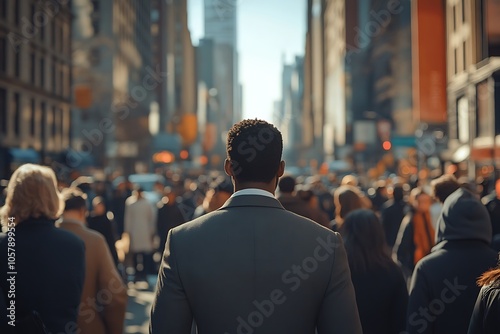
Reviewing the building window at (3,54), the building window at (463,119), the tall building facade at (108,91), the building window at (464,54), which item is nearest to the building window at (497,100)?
the building window at (463,119)

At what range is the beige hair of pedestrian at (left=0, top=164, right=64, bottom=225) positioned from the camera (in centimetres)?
445

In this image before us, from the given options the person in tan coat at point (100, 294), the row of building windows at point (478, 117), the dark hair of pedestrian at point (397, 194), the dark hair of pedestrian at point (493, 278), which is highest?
the row of building windows at point (478, 117)

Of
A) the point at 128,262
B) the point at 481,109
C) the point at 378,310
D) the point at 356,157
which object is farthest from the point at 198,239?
the point at 356,157

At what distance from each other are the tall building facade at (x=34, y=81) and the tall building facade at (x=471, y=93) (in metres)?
22.7

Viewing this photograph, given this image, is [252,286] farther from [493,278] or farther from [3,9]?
[3,9]

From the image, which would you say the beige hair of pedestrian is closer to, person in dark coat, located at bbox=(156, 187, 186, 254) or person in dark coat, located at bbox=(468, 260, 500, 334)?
person in dark coat, located at bbox=(468, 260, 500, 334)

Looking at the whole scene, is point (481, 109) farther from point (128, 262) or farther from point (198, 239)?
point (198, 239)

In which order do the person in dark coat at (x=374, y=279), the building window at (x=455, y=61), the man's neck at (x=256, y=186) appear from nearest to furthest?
the man's neck at (x=256, y=186), the person in dark coat at (x=374, y=279), the building window at (x=455, y=61)

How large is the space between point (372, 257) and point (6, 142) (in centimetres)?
3850

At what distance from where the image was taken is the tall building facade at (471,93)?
3594cm

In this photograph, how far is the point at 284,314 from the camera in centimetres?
291

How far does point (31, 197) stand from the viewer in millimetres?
4488

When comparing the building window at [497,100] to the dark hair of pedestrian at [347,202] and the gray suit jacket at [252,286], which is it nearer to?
the dark hair of pedestrian at [347,202]

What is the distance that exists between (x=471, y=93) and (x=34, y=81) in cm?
2733
